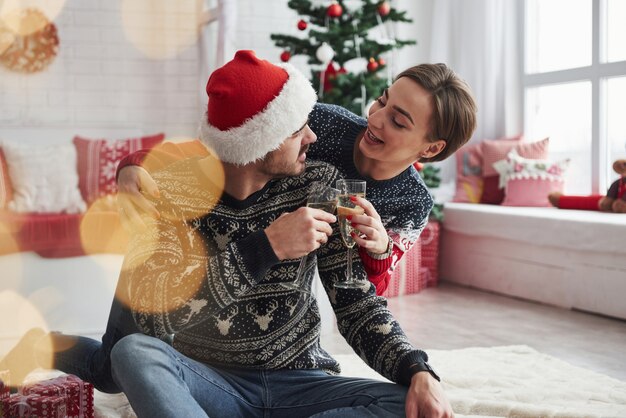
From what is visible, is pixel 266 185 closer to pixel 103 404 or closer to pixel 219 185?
pixel 219 185

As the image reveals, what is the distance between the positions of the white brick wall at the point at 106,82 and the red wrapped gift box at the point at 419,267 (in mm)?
1781

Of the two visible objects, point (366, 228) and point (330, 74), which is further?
point (330, 74)

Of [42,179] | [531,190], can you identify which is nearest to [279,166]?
[42,179]

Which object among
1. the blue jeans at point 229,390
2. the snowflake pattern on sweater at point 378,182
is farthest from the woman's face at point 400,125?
the blue jeans at point 229,390

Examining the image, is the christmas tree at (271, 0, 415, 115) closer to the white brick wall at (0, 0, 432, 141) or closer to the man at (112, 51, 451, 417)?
the white brick wall at (0, 0, 432, 141)

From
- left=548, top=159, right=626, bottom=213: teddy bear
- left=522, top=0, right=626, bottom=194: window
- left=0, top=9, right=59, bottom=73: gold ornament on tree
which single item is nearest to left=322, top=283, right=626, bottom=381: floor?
left=548, top=159, right=626, bottom=213: teddy bear

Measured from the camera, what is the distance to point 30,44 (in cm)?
507

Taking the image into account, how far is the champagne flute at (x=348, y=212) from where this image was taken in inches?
64.5

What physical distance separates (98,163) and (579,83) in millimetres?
3193

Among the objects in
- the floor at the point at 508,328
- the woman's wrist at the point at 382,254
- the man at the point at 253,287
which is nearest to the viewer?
the man at the point at 253,287

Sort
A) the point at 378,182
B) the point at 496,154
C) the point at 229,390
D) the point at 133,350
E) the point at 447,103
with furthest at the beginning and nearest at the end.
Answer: the point at 496,154
the point at 378,182
the point at 447,103
the point at 229,390
the point at 133,350

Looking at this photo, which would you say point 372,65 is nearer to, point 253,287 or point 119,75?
point 119,75

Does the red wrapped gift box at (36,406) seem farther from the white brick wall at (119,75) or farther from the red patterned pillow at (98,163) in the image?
the white brick wall at (119,75)

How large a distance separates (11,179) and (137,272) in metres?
3.17
